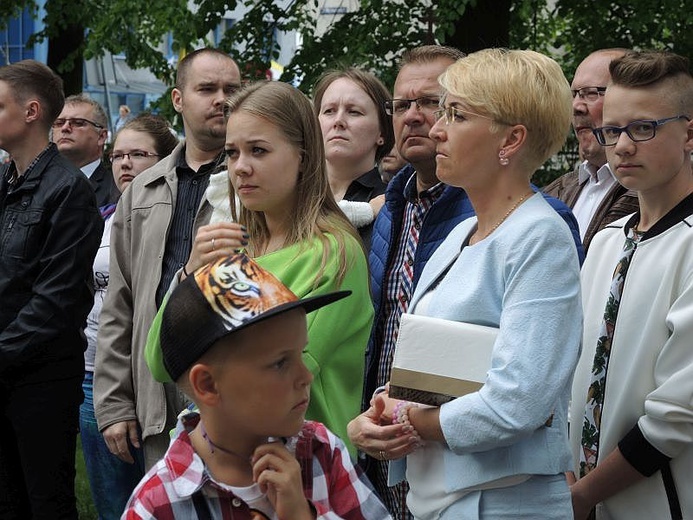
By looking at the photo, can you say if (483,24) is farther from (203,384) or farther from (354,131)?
(203,384)

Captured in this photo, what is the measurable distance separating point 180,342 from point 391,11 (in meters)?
8.55

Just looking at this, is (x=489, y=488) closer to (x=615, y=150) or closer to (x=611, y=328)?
(x=611, y=328)

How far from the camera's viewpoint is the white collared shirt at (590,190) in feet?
16.0

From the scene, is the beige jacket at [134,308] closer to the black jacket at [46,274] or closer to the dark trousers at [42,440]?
the black jacket at [46,274]

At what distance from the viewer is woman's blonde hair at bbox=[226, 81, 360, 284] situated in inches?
141

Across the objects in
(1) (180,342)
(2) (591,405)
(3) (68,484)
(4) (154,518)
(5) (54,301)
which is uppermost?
(1) (180,342)

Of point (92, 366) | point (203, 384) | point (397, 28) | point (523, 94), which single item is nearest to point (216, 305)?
point (203, 384)

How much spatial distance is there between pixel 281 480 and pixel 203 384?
9.8 inches

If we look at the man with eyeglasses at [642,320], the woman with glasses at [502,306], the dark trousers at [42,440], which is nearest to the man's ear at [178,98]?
the dark trousers at [42,440]

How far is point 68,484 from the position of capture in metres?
5.16

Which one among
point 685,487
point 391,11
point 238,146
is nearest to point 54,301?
point 238,146

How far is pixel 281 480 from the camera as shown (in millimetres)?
2160

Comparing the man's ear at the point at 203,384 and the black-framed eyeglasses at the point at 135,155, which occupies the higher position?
the man's ear at the point at 203,384

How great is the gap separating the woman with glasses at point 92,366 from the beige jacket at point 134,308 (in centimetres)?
15
